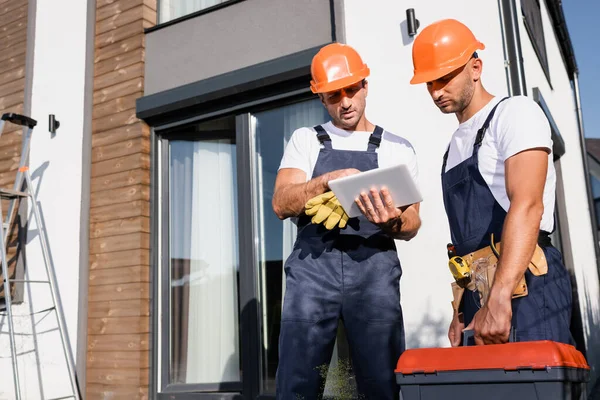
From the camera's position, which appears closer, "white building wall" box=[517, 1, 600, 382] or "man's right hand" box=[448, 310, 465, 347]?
"man's right hand" box=[448, 310, 465, 347]

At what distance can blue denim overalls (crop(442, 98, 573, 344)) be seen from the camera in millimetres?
1854

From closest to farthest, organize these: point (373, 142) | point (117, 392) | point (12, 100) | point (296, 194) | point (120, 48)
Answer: point (296, 194), point (373, 142), point (117, 392), point (120, 48), point (12, 100)

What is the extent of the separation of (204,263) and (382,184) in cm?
324

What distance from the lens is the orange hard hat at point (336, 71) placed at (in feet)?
8.76

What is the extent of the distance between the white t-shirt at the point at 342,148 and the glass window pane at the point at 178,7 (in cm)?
318

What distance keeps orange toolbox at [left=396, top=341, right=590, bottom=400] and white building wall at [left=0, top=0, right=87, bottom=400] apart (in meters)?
4.22

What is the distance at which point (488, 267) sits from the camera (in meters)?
1.99

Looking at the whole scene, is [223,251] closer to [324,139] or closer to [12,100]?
[324,139]

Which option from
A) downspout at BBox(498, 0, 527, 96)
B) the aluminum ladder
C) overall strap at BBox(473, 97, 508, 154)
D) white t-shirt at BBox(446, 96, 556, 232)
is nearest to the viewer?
white t-shirt at BBox(446, 96, 556, 232)

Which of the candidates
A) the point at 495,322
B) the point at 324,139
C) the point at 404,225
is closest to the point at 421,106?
the point at 324,139

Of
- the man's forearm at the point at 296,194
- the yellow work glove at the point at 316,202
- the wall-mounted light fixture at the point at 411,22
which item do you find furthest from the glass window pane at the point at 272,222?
the yellow work glove at the point at 316,202

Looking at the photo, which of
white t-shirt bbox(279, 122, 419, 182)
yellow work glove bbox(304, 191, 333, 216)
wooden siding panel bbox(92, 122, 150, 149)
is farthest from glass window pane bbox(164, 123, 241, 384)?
yellow work glove bbox(304, 191, 333, 216)

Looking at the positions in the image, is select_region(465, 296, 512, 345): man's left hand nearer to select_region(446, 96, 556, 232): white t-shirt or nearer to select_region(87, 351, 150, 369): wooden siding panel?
select_region(446, 96, 556, 232): white t-shirt

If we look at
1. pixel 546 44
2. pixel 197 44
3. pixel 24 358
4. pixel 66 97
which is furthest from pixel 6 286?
pixel 546 44
